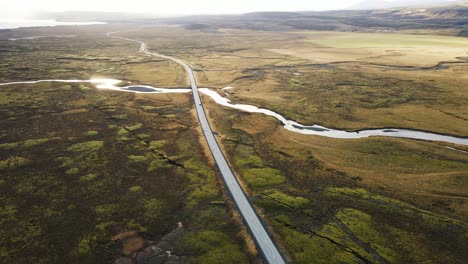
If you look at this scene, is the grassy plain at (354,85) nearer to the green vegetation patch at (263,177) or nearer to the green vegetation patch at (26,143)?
the green vegetation patch at (263,177)

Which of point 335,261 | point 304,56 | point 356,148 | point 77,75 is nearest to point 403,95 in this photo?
point 356,148

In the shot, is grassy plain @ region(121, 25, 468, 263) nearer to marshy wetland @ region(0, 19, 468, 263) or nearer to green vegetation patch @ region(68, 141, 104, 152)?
marshy wetland @ region(0, 19, 468, 263)

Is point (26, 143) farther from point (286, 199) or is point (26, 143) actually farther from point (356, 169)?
point (356, 169)

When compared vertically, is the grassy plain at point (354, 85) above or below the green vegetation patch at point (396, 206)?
above

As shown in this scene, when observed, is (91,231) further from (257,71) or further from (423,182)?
(257,71)

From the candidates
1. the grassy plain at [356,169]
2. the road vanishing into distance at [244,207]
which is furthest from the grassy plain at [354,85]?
the road vanishing into distance at [244,207]

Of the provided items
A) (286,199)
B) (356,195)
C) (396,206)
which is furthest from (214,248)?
(396,206)

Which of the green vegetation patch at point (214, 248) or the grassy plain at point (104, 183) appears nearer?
the green vegetation patch at point (214, 248)

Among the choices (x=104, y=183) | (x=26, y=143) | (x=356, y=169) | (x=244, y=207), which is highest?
(x=26, y=143)
